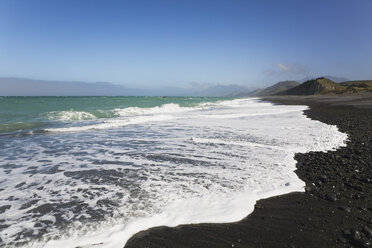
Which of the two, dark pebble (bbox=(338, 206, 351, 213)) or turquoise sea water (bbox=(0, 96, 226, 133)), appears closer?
dark pebble (bbox=(338, 206, 351, 213))

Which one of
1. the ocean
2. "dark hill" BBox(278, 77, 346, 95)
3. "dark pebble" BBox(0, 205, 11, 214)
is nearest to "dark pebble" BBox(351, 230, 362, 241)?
the ocean

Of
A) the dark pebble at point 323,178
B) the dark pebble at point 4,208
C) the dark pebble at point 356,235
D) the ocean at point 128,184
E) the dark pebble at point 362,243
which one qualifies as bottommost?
the dark pebble at point 4,208

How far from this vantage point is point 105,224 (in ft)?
12.8

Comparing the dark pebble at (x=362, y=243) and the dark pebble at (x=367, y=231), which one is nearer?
the dark pebble at (x=362, y=243)

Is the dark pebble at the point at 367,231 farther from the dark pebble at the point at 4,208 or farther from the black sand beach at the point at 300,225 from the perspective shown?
the dark pebble at the point at 4,208

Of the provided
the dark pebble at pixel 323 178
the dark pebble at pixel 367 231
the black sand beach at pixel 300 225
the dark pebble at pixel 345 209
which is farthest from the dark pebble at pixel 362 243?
the dark pebble at pixel 323 178

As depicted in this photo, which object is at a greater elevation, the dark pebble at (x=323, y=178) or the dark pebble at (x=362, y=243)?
the dark pebble at (x=323, y=178)

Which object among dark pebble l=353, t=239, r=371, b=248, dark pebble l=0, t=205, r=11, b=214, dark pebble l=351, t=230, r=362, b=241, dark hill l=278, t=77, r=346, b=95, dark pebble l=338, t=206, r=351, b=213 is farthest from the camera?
dark hill l=278, t=77, r=346, b=95

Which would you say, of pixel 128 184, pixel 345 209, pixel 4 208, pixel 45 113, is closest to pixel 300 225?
pixel 345 209

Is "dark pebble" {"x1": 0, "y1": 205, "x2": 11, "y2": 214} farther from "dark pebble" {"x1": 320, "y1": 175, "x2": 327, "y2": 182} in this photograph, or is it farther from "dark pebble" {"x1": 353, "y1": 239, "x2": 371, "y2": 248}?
"dark pebble" {"x1": 320, "y1": 175, "x2": 327, "y2": 182}

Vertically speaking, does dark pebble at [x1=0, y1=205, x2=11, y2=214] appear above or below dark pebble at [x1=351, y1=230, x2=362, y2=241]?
below

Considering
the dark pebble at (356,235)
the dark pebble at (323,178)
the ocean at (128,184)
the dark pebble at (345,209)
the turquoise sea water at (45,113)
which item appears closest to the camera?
the dark pebble at (356,235)

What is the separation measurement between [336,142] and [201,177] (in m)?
6.74

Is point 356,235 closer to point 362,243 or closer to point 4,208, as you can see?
point 362,243
